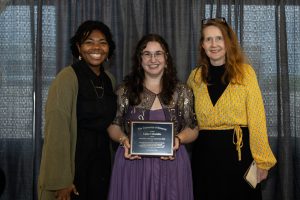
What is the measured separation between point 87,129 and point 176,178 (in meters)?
0.68

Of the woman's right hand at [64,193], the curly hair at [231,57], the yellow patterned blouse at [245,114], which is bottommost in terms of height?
the woman's right hand at [64,193]

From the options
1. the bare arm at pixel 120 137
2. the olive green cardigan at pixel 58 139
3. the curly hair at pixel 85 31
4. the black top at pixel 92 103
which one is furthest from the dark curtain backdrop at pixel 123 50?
the olive green cardigan at pixel 58 139

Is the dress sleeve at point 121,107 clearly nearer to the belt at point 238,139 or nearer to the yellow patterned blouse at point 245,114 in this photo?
the yellow patterned blouse at point 245,114

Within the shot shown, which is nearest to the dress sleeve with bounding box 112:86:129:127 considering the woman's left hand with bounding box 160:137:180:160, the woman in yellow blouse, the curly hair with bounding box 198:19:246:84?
the woman's left hand with bounding box 160:137:180:160

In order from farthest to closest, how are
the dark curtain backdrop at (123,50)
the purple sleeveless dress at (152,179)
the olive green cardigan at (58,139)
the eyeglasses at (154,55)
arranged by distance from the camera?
the dark curtain backdrop at (123,50) < the eyeglasses at (154,55) < the purple sleeveless dress at (152,179) < the olive green cardigan at (58,139)

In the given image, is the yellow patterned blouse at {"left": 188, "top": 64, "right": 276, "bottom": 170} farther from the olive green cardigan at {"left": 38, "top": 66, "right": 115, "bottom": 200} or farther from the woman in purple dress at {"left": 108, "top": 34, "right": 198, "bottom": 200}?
the olive green cardigan at {"left": 38, "top": 66, "right": 115, "bottom": 200}

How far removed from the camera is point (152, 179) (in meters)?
2.35

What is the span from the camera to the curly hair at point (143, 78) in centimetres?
247

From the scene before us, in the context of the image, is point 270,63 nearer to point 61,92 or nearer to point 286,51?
point 286,51

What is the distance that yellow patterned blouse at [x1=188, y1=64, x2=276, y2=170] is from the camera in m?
2.39

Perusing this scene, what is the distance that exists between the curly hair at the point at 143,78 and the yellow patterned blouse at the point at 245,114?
0.26m

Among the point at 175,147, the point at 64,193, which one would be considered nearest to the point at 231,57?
the point at 175,147

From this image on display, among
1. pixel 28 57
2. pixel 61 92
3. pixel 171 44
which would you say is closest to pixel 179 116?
pixel 61 92

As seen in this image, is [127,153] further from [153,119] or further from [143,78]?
[143,78]
